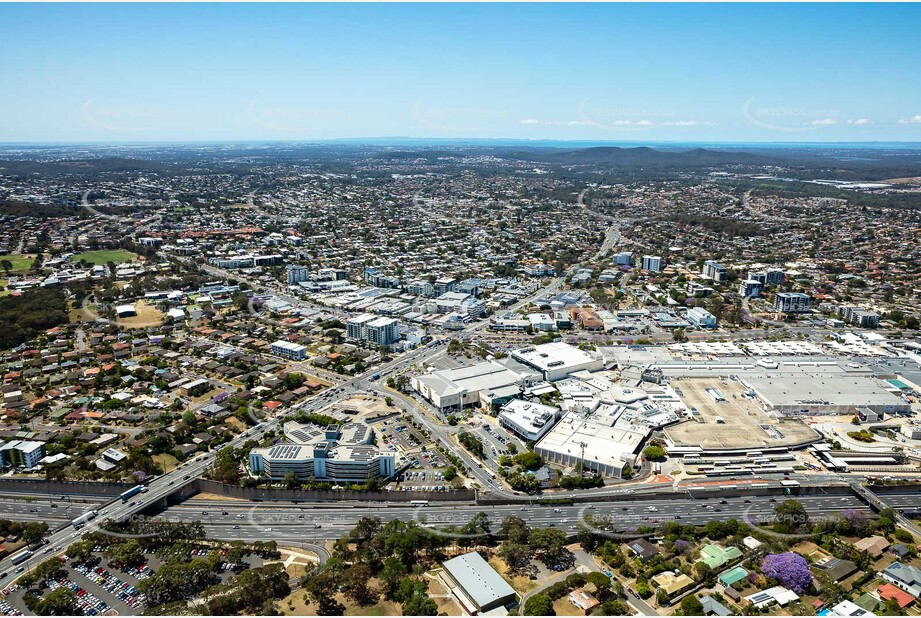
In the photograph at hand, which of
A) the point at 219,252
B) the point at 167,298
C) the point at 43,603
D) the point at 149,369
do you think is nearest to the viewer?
the point at 43,603

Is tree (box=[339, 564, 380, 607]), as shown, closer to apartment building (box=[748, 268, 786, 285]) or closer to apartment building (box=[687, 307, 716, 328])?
apartment building (box=[687, 307, 716, 328])

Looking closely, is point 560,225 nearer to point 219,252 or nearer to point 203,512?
point 219,252

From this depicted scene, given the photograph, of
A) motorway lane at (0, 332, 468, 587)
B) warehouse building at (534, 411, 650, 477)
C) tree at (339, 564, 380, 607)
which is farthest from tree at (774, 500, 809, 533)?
motorway lane at (0, 332, 468, 587)

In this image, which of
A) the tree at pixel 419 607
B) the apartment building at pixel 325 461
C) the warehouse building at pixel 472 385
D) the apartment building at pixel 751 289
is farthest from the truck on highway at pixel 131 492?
the apartment building at pixel 751 289

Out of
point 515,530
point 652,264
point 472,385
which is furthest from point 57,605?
point 652,264

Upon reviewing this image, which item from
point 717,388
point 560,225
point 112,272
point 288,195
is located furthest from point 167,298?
point 288,195

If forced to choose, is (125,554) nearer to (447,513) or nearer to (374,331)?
(447,513)
